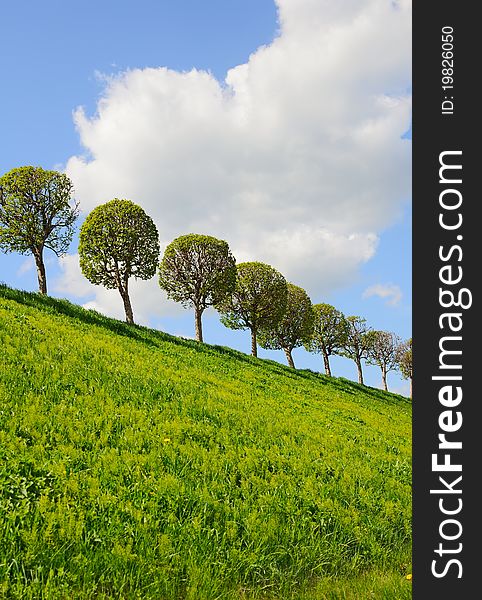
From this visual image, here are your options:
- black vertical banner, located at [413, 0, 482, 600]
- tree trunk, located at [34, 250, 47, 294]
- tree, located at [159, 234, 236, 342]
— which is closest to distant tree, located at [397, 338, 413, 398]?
tree, located at [159, 234, 236, 342]

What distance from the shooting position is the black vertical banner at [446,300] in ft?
15.4

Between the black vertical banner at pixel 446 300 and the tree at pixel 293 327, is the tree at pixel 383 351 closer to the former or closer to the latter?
the tree at pixel 293 327

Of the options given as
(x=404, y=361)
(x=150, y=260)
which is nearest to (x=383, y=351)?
(x=404, y=361)

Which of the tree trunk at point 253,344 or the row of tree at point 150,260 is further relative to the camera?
the tree trunk at point 253,344

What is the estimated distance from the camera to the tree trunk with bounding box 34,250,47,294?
103 ft

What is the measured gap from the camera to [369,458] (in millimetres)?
11719

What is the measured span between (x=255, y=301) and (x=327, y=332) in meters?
18.6

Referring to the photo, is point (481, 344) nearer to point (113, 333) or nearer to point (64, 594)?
point (64, 594)

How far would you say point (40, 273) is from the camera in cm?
3206

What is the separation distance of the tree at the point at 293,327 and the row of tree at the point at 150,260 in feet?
0.34

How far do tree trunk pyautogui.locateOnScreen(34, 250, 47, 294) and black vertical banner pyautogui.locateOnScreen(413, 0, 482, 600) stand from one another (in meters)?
29.8

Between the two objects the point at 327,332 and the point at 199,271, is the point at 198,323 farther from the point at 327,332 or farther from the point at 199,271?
the point at 327,332

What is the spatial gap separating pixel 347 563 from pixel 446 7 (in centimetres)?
682

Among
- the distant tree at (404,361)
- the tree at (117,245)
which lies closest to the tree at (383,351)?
the distant tree at (404,361)
